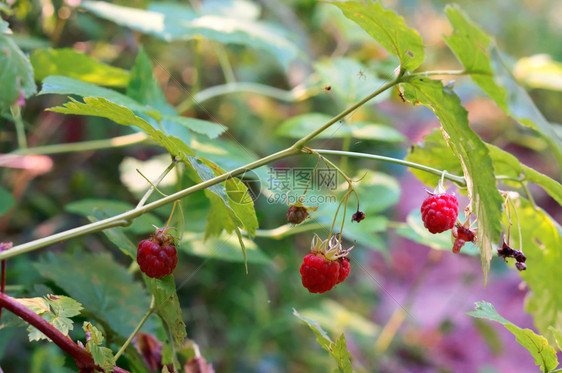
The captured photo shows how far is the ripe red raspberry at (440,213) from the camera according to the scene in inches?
22.9

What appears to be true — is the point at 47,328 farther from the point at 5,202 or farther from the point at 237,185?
the point at 5,202

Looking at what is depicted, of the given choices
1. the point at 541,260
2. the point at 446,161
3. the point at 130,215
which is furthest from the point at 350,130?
the point at 130,215

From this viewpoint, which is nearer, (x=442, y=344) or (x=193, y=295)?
(x=193, y=295)

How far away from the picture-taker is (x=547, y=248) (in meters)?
0.78

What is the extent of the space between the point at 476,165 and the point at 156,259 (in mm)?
388

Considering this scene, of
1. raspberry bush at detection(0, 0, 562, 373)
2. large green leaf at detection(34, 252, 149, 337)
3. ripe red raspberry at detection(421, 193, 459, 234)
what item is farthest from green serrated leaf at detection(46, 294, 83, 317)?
ripe red raspberry at detection(421, 193, 459, 234)

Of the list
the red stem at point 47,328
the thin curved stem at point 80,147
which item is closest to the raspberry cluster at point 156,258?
the red stem at point 47,328

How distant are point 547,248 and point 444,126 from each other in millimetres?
398

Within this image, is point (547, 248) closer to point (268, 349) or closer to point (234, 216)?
point (234, 216)

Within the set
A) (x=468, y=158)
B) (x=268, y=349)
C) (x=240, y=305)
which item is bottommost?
(x=268, y=349)

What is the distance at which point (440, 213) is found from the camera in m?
0.58

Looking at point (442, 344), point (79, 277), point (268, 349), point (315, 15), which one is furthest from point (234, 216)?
point (442, 344)

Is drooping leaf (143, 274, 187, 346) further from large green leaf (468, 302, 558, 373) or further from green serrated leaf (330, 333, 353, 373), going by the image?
large green leaf (468, 302, 558, 373)

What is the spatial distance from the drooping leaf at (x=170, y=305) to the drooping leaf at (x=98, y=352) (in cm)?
9
